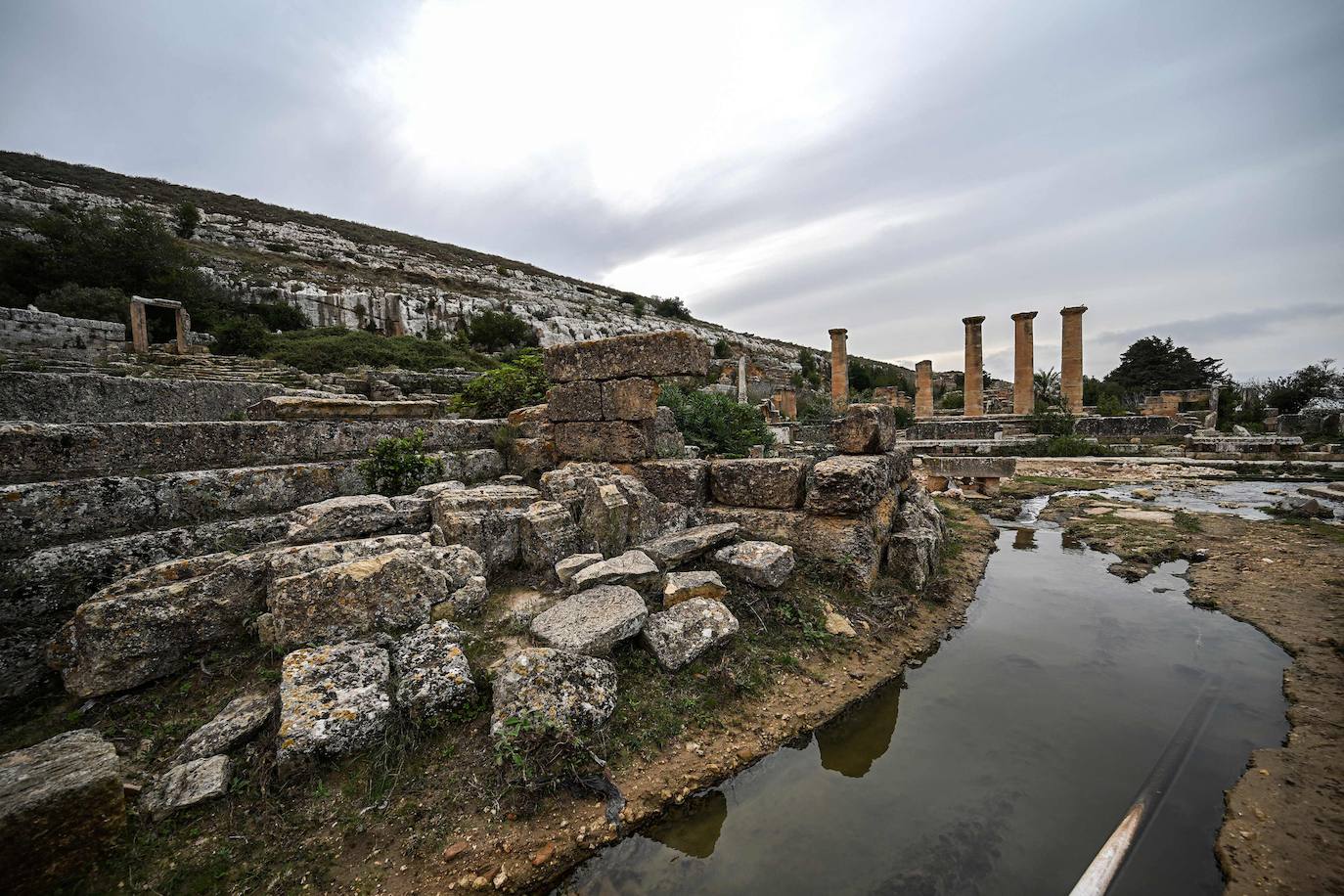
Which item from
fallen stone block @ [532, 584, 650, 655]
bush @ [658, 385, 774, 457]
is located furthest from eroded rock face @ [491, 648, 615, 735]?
bush @ [658, 385, 774, 457]

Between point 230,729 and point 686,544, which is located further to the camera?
point 686,544

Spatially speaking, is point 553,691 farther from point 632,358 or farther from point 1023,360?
point 1023,360

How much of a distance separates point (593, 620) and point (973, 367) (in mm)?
27361

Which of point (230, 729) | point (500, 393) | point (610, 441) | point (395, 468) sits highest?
point (500, 393)

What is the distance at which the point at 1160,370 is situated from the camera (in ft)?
126

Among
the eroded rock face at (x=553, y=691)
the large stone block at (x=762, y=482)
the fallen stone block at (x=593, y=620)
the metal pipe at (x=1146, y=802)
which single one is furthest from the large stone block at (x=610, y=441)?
the metal pipe at (x=1146, y=802)

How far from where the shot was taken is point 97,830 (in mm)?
1957

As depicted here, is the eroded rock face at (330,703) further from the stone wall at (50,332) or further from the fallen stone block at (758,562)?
the stone wall at (50,332)

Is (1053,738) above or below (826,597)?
below

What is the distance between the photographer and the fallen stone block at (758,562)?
13.7 feet

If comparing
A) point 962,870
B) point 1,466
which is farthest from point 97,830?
point 962,870

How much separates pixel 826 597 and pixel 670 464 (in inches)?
85.1

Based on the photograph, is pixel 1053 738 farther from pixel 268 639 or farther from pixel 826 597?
pixel 268 639

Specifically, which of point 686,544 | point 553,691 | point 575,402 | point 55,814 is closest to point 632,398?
point 575,402
